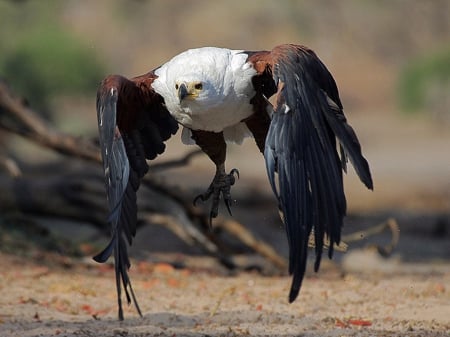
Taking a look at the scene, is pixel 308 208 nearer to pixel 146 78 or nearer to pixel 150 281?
pixel 146 78

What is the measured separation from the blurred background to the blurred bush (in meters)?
0.03

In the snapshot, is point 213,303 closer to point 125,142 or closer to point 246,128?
point 246,128

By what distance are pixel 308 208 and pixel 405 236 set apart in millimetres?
7089

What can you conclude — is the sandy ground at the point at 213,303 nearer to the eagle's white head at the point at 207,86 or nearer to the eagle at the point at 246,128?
the eagle at the point at 246,128

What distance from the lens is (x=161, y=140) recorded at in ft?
18.6

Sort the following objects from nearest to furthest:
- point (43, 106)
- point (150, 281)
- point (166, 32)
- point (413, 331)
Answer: point (413, 331) < point (150, 281) < point (43, 106) < point (166, 32)

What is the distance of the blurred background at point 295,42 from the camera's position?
16078mm

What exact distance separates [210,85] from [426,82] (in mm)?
23180

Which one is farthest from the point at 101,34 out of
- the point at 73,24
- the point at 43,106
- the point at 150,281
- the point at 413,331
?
the point at 413,331

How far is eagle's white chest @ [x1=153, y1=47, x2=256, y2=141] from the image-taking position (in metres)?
5.27

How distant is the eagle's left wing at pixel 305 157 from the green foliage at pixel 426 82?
22819 millimetres

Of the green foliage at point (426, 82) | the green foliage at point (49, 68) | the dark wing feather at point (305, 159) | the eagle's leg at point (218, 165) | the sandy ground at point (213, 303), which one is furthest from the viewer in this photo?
the green foliage at point (426, 82)

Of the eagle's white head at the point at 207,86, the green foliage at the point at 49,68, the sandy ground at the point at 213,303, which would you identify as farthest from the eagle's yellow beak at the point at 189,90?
the green foliage at the point at 49,68

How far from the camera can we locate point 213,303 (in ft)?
21.5
